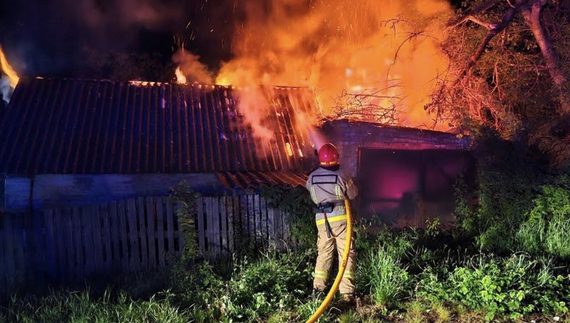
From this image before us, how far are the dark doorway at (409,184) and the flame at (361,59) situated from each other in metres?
0.90

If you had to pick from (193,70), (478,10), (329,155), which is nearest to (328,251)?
(329,155)

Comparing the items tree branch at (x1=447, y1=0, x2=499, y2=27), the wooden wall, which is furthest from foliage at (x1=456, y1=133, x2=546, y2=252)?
the wooden wall

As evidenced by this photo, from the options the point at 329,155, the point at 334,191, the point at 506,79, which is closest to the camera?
the point at 334,191

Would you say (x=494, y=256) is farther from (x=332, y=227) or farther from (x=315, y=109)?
(x=315, y=109)

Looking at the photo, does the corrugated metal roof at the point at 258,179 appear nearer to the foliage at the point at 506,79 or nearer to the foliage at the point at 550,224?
the foliage at the point at 506,79

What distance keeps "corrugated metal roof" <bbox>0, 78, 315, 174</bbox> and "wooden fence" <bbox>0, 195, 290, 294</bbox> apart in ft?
7.83

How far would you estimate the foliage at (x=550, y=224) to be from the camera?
6.33 m

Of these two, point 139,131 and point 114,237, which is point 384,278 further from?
point 139,131

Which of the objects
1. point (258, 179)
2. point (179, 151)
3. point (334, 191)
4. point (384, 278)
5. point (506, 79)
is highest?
point (506, 79)

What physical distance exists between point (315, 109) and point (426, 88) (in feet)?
10.3

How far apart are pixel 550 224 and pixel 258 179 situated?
5588mm

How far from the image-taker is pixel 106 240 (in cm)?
679

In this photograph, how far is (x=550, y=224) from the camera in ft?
22.4

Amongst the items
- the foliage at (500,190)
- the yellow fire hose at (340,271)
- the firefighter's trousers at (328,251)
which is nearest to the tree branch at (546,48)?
the foliage at (500,190)
